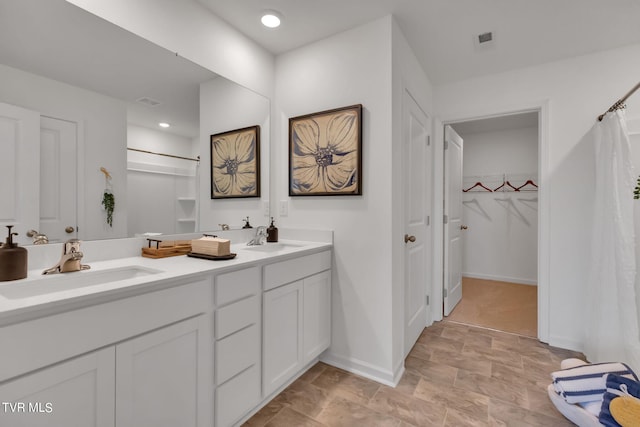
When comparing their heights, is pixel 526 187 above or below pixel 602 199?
above

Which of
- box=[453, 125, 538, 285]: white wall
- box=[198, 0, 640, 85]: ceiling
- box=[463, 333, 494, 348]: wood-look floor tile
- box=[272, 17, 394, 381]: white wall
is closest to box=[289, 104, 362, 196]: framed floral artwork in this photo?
box=[272, 17, 394, 381]: white wall

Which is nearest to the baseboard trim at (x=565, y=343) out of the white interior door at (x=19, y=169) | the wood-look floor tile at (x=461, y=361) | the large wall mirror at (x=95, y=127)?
the wood-look floor tile at (x=461, y=361)

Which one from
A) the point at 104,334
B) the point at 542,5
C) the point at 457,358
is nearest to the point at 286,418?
the point at 104,334

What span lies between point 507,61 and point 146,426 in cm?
332

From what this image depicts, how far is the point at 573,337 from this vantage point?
239cm

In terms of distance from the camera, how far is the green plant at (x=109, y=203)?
1455 millimetres

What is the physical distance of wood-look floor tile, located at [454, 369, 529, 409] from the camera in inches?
69.9

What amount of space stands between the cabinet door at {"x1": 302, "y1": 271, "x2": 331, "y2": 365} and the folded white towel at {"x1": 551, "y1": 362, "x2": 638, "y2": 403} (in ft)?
4.52

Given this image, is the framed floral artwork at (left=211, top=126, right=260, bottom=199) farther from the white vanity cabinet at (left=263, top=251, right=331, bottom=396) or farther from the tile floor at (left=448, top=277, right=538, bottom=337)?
the tile floor at (left=448, top=277, right=538, bottom=337)

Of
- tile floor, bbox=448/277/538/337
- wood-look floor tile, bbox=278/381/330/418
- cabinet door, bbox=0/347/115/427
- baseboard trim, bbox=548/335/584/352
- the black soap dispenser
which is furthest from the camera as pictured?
tile floor, bbox=448/277/538/337

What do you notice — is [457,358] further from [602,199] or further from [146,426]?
[146,426]

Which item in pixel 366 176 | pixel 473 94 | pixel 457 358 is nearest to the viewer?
pixel 366 176

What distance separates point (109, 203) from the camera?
1475 millimetres

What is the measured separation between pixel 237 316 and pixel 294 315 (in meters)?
0.46
